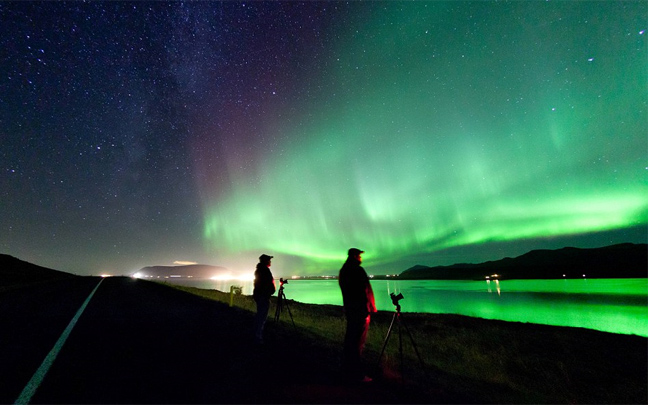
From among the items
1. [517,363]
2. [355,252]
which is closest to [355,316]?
[355,252]

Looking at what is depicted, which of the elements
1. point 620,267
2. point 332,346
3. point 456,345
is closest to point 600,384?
point 456,345

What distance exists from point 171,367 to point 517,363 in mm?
12702

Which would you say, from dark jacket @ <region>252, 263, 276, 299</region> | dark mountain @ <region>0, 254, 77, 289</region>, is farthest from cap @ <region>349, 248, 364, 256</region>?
dark mountain @ <region>0, 254, 77, 289</region>

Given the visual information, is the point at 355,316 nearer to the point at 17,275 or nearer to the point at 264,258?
the point at 264,258

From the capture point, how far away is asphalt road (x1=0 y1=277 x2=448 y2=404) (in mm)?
4172

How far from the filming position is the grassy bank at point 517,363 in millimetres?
6266

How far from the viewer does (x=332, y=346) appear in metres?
7.89

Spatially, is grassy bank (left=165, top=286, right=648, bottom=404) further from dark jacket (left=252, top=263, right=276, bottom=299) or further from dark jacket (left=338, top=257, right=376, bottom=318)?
dark jacket (left=252, top=263, right=276, bottom=299)

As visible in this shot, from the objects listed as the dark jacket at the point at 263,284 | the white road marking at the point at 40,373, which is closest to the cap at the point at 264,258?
the dark jacket at the point at 263,284

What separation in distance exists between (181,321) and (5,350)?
4234mm

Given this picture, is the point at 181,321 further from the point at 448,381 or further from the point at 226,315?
the point at 448,381

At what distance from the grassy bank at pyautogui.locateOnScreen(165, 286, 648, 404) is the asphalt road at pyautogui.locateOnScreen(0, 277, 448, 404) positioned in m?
0.93

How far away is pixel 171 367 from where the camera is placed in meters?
5.30

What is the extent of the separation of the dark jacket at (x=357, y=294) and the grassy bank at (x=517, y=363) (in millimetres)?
1263
